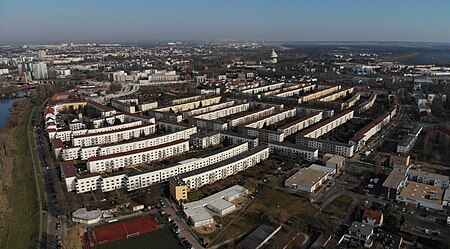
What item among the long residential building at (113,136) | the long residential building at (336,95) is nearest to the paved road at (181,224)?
the long residential building at (113,136)

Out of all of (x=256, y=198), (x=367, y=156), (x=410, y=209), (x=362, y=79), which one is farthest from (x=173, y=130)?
(x=362, y=79)

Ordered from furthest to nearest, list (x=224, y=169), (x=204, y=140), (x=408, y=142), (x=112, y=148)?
(x=204, y=140) → (x=408, y=142) → (x=112, y=148) → (x=224, y=169)

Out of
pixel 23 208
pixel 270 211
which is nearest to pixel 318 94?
pixel 270 211

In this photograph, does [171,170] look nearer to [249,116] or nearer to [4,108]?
[249,116]

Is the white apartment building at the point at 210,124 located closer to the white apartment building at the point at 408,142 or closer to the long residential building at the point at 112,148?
the long residential building at the point at 112,148

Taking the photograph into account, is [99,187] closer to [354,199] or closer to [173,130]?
[173,130]

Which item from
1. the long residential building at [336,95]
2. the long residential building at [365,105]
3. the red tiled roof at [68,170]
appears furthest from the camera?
the long residential building at [336,95]
